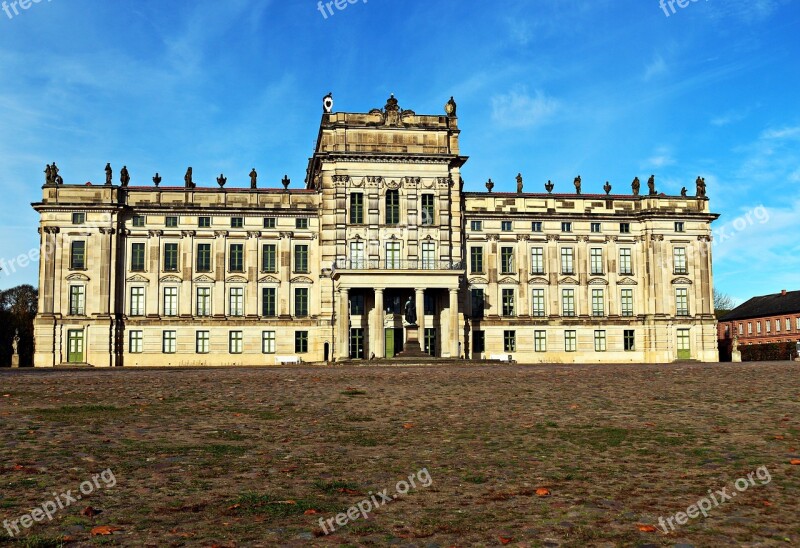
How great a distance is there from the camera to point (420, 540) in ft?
24.6

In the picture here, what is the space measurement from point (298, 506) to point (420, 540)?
68.7 inches

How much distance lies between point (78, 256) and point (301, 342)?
17323 millimetres

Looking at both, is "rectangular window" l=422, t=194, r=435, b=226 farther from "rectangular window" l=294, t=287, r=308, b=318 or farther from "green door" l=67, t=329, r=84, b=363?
"green door" l=67, t=329, r=84, b=363

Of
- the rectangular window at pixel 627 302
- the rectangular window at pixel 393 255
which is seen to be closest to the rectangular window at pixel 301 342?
the rectangular window at pixel 393 255

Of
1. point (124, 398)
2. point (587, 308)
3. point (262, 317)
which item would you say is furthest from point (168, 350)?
point (124, 398)

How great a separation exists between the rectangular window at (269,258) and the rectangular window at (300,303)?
2398 millimetres

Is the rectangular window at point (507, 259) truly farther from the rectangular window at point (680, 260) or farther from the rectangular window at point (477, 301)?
the rectangular window at point (680, 260)

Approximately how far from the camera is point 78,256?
187 feet

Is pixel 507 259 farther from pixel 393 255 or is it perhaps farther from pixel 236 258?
pixel 236 258

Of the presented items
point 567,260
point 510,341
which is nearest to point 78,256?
point 510,341

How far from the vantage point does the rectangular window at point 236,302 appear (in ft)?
192

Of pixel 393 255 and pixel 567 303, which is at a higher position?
pixel 393 255

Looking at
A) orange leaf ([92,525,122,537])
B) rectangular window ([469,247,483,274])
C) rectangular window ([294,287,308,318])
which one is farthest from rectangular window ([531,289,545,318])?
orange leaf ([92,525,122,537])

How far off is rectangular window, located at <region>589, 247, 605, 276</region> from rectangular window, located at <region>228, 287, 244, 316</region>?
2749cm
